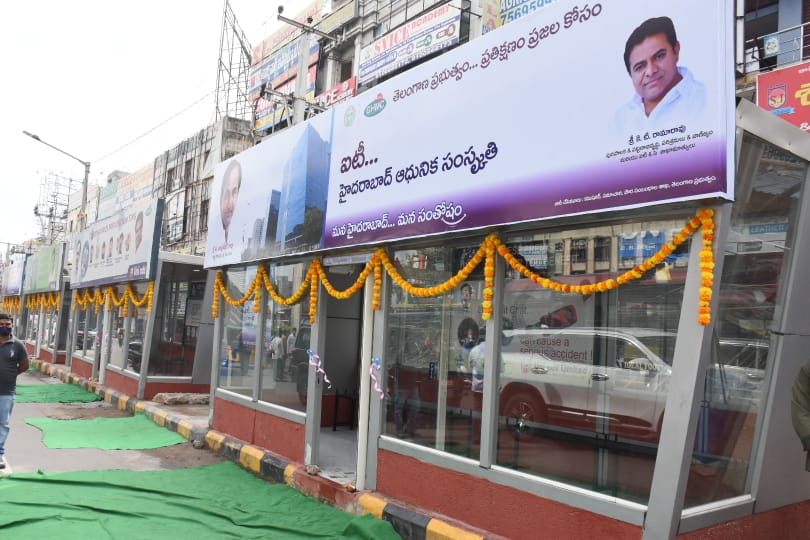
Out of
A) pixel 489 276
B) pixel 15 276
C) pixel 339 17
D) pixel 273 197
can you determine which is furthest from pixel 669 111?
pixel 15 276

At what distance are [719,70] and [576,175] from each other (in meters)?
1.07

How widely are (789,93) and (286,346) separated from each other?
427 inches

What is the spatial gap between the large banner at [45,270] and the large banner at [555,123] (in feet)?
61.8

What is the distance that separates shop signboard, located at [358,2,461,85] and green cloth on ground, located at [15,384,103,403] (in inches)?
671

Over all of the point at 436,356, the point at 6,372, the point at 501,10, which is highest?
the point at 501,10

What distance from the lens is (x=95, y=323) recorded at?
1725 centimetres

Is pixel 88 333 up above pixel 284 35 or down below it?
below

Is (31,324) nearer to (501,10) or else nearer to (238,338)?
(238,338)

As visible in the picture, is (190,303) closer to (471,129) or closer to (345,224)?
(345,224)

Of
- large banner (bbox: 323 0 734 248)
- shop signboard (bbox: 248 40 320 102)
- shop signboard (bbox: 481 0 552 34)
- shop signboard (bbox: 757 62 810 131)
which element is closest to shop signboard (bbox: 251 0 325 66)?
shop signboard (bbox: 248 40 320 102)

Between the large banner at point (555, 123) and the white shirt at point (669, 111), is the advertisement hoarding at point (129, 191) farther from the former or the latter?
the white shirt at point (669, 111)

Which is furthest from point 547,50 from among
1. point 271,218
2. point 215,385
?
point 215,385

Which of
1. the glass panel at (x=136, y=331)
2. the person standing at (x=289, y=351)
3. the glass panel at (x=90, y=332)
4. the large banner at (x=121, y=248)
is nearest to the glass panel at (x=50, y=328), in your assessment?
the large banner at (x=121, y=248)

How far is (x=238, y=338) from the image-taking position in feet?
31.1
